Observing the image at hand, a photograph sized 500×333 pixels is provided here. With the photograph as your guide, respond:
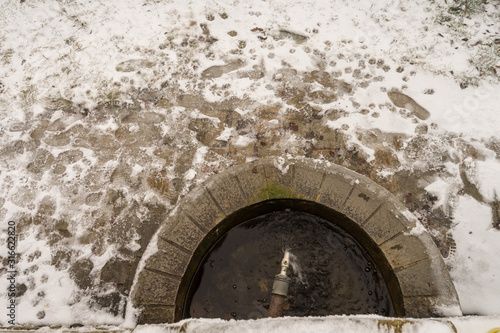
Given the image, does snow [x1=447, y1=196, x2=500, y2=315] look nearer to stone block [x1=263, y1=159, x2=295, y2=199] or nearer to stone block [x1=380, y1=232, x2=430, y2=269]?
stone block [x1=380, y1=232, x2=430, y2=269]

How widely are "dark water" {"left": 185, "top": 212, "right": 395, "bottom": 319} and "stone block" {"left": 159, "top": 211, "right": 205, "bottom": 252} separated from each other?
13.3 inches

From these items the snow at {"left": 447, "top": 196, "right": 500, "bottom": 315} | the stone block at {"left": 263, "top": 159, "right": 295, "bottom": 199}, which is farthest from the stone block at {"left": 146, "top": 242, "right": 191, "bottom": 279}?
the snow at {"left": 447, "top": 196, "right": 500, "bottom": 315}

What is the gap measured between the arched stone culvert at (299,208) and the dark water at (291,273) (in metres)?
0.13

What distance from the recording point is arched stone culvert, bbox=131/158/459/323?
2.25 m

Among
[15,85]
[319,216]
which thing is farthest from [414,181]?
[15,85]

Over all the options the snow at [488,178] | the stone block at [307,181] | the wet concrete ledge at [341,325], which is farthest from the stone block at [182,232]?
the snow at [488,178]

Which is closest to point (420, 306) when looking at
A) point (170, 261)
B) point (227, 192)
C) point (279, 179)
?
point (279, 179)

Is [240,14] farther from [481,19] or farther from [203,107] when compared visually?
[481,19]

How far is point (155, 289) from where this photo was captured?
7.54ft

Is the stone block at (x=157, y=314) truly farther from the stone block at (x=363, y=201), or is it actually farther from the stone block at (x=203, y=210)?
the stone block at (x=363, y=201)

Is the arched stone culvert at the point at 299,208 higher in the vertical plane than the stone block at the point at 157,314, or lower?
higher

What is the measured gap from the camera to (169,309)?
225 cm

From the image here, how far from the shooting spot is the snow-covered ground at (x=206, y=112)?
2.99 m

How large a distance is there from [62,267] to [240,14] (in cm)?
373
